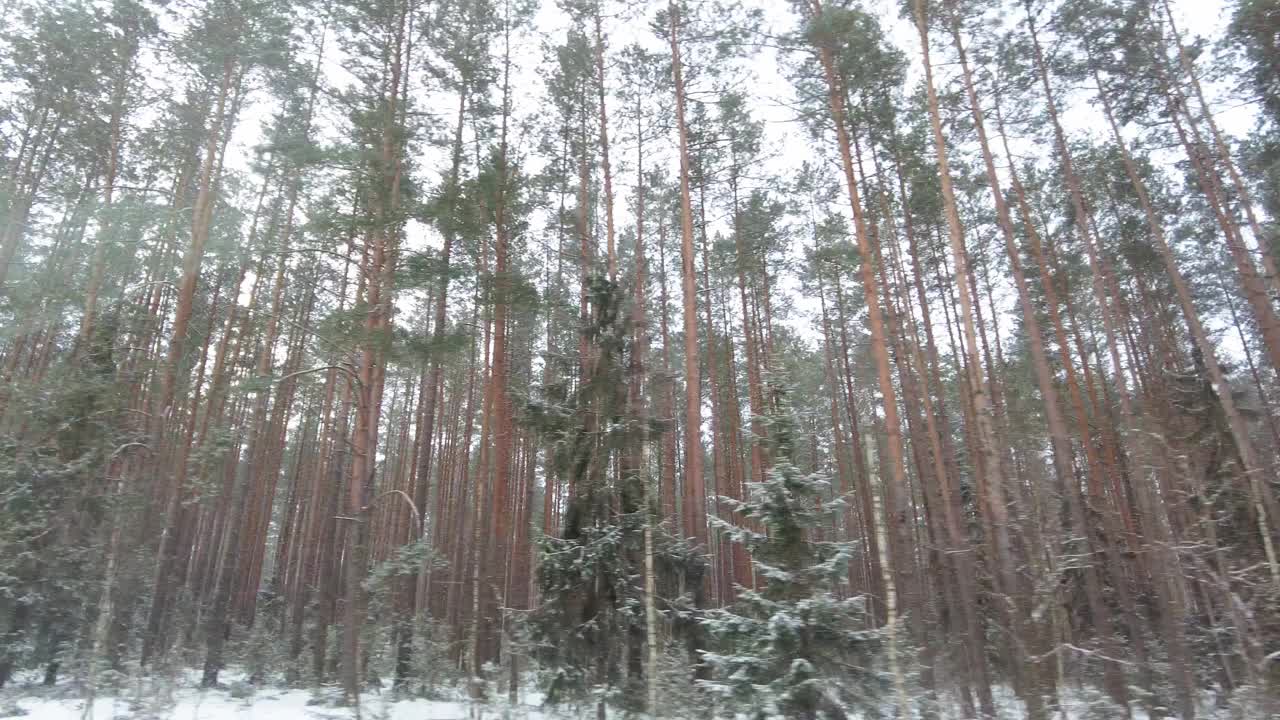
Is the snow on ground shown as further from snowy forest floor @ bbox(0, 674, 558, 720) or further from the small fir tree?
the small fir tree

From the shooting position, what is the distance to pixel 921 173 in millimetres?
14281

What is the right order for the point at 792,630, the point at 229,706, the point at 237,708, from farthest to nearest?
the point at 229,706 < the point at 237,708 < the point at 792,630

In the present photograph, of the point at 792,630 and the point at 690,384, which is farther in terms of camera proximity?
the point at 690,384

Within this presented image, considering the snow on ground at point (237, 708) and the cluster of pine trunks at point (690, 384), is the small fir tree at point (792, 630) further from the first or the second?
the snow on ground at point (237, 708)

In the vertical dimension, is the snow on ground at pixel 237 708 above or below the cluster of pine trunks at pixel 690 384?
below

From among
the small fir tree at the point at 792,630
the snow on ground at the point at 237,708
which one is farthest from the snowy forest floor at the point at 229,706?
the small fir tree at the point at 792,630

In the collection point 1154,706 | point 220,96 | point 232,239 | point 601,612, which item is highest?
point 220,96

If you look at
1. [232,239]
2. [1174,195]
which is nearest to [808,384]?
[1174,195]

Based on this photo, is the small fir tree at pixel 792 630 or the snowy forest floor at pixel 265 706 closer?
the small fir tree at pixel 792 630

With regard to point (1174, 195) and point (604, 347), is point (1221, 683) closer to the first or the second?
point (1174, 195)

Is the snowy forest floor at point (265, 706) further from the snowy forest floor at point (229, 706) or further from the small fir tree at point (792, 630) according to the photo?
the small fir tree at point (792, 630)

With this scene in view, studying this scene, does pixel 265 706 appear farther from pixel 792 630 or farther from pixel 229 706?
pixel 792 630

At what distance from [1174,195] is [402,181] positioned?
17819 mm

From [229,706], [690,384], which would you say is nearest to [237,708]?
[229,706]
